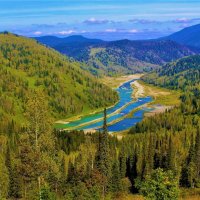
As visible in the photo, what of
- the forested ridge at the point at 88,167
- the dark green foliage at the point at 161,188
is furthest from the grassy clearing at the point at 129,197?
the dark green foliage at the point at 161,188

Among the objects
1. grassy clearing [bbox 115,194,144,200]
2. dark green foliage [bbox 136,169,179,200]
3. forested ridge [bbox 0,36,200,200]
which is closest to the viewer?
dark green foliage [bbox 136,169,179,200]

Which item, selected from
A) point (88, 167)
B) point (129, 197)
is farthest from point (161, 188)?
point (88, 167)

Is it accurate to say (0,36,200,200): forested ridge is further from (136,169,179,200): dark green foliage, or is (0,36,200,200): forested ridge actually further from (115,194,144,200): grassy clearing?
(115,194,144,200): grassy clearing

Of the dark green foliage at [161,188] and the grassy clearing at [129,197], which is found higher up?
the dark green foliage at [161,188]

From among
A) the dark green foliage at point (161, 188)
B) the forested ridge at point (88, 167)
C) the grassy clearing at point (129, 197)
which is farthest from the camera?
the grassy clearing at point (129, 197)

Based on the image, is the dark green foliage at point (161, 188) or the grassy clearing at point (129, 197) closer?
the dark green foliage at point (161, 188)

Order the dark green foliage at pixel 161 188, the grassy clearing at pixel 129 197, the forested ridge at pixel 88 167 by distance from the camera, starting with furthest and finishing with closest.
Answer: the grassy clearing at pixel 129 197 → the forested ridge at pixel 88 167 → the dark green foliage at pixel 161 188

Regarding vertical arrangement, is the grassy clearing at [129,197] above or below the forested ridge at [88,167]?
below

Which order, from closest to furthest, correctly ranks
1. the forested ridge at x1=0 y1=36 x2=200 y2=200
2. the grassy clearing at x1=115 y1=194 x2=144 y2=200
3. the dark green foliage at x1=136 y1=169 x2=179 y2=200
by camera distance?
the dark green foliage at x1=136 y1=169 x2=179 y2=200 → the forested ridge at x1=0 y1=36 x2=200 y2=200 → the grassy clearing at x1=115 y1=194 x2=144 y2=200

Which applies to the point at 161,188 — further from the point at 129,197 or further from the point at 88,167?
the point at 88,167

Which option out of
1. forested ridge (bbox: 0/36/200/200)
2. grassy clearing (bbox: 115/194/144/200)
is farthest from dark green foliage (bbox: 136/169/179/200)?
grassy clearing (bbox: 115/194/144/200)

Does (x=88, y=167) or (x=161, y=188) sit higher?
(x=161, y=188)

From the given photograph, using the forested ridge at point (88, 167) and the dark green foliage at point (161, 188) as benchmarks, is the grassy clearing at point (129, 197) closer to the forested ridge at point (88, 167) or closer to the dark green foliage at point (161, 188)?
the forested ridge at point (88, 167)
